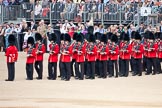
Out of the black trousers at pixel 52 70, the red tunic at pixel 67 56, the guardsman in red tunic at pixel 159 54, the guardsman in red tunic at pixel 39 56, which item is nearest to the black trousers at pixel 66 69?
the red tunic at pixel 67 56

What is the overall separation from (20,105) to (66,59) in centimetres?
738

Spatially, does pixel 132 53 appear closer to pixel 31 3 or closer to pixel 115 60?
pixel 115 60

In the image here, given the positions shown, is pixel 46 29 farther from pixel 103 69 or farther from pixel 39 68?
pixel 39 68

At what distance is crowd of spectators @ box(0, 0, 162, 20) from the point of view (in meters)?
40.8

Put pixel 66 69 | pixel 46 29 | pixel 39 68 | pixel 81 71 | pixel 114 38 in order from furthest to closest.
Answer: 1. pixel 46 29
2. pixel 114 38
3. pixel 39 68
4. pixel 81 71
5. pixel 66 69

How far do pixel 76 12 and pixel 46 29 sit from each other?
2.35 meters

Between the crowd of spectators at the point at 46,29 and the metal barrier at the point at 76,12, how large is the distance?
59 centimetres

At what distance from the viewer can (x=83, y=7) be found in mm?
41812

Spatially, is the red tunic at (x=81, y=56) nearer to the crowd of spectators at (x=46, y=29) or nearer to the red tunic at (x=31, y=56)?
the red tunic at (x=31, y=56)

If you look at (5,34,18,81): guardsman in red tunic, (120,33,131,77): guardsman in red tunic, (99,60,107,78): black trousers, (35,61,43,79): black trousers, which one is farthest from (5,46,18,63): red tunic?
(120,33,131,77): guardsman in red tunic

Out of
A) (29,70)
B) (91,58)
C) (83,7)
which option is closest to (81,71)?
(91,58)

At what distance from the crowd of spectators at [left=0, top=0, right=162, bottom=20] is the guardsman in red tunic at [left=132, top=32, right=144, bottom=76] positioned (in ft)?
18.0

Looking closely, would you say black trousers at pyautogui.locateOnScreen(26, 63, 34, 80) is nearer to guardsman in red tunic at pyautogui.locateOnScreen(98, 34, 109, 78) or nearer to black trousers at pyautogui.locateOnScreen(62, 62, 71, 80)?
black trousers at pyautogui.locateOnScreen(62, 62, 71, 80)

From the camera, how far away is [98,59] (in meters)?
34.1
